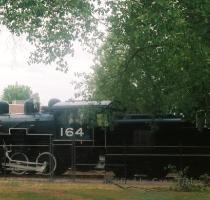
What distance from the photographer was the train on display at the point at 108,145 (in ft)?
61.5

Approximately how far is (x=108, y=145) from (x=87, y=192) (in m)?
5.56

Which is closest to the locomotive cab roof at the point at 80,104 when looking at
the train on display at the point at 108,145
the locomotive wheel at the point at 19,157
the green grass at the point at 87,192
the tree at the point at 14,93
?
the train on display at the point at 108,145

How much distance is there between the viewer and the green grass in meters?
13.4

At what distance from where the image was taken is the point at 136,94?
1580cm

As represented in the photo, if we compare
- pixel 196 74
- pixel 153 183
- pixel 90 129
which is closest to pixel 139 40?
pixel 196 74

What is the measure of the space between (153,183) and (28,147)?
6157 mm

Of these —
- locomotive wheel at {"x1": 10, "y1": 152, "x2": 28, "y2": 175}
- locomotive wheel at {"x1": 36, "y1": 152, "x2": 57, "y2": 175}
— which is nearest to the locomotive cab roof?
locomotive wheel at {"x1": 36, "y1": 152, "x2": 57, "y2": 175}

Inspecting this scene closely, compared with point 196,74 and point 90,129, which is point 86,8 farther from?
point 90,129

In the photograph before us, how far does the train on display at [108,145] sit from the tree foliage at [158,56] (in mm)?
2267

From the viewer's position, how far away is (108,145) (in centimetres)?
1992

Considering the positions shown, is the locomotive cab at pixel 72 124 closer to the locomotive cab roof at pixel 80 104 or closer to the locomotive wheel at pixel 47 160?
the locomotive cab roof at pixel 80 104

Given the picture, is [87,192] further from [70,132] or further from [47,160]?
[47,160]

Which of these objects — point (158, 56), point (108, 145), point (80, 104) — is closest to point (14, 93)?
point (108, 145)

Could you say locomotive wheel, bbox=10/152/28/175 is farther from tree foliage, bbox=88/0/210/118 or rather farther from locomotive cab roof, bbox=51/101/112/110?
tree foliage, bbox=88/0/210/118
